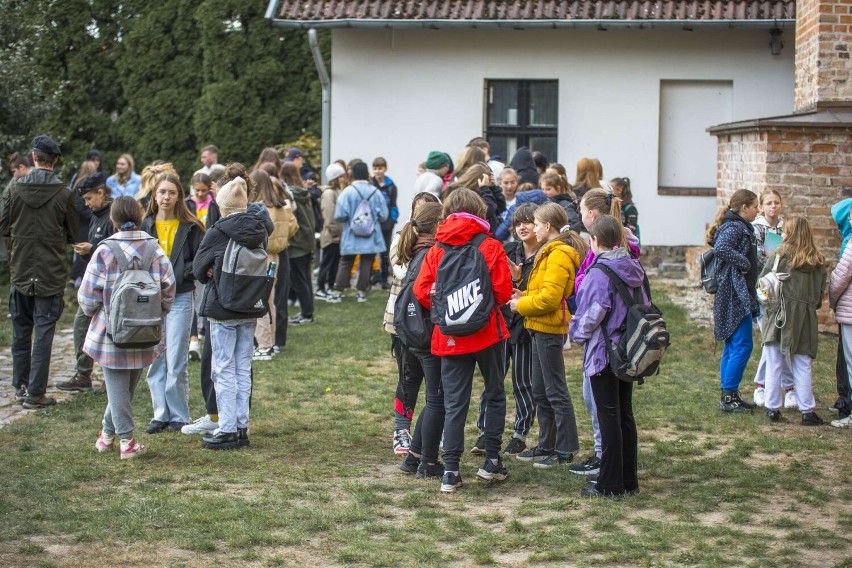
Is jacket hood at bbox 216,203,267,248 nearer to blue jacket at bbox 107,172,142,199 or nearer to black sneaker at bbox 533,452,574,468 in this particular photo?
black sneaker at bbox 533,452,574,468

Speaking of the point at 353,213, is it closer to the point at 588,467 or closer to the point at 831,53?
the point at 831,53

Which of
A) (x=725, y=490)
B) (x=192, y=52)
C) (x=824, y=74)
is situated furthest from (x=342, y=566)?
(x=192, y=52)

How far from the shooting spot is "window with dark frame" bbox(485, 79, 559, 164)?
18.9m

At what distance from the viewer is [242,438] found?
834 centimetres

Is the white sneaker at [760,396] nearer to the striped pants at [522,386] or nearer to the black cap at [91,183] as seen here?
the striped pants at [522,386]

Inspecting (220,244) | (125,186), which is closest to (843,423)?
(220,244)

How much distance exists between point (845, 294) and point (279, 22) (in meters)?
11.1

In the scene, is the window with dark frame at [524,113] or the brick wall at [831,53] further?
the window with dark frame at [524,113]

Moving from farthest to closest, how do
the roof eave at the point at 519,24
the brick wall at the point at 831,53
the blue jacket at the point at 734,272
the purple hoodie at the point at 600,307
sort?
the roof eave at the point at 519,24 → the brick wall at the point at 831,53 → the blue jacket at the point at 734,272 → the purple hoodie at the point at 600,307

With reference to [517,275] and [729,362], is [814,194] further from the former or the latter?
[517,275]

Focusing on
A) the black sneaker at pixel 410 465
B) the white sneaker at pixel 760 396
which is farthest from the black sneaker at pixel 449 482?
the white sneaker at pixel 760 396

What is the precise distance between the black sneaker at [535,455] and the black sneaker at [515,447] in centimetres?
13

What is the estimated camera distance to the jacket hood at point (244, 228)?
26.0ft

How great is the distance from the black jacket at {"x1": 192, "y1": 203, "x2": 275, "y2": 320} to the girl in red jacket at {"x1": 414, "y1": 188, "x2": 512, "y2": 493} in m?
1.33
